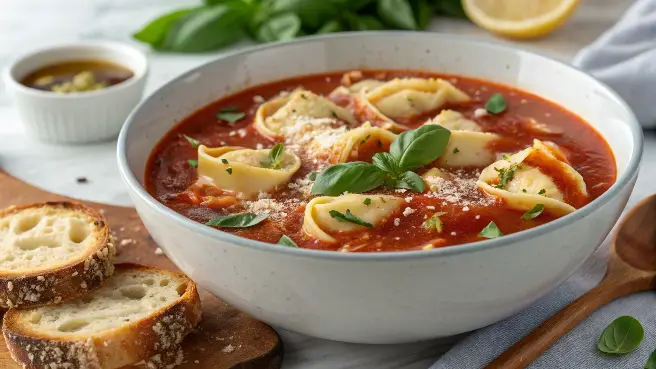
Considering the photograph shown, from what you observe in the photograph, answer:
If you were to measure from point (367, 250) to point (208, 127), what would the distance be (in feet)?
5.61

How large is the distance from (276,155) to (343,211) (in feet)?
2.20

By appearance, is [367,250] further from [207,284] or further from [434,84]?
[434,84]

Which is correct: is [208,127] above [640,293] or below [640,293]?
above

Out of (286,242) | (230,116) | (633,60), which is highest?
(286,242)

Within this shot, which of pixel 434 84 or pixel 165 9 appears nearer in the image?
pixel 434 84

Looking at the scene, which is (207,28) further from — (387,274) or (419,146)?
(387,274)

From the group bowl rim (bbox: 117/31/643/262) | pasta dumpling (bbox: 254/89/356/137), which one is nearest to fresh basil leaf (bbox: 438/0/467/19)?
pasta dumpling (bbox: 254/89/356/137)

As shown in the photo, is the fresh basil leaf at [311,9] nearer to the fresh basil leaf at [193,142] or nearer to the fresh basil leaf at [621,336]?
the fresh basil leaf at [193,142]

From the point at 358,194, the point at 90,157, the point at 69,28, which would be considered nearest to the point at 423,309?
the point at 358,194

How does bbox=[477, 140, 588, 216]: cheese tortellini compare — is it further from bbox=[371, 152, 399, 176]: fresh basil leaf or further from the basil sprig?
bbox=[371, 152, 399, 176]: fresh basil leaf

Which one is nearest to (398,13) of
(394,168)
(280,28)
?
(280,28)

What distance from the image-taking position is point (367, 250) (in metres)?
3.69

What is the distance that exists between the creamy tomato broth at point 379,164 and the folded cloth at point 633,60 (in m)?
1.01

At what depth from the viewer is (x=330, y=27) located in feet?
23.0
